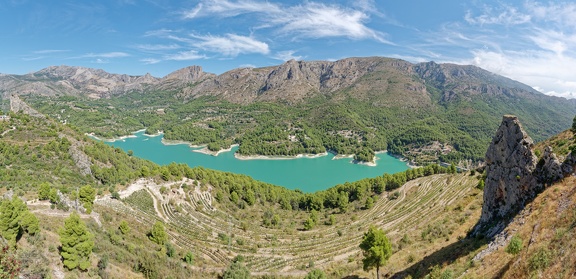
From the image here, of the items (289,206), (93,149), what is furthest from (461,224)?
(93,149)

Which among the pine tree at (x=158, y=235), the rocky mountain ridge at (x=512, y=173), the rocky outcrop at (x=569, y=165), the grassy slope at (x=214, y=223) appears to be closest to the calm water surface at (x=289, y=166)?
the grassy slope at (x=214, y=223)

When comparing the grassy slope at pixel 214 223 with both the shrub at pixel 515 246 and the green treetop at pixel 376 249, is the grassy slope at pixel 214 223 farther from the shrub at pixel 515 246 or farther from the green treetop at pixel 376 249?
the shrub at pixel 515 246

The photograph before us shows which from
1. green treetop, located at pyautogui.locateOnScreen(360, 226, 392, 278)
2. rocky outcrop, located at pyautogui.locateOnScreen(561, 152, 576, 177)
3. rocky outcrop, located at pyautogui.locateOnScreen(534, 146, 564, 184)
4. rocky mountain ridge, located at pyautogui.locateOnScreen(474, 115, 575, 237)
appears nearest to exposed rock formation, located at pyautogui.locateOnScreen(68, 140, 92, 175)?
green treetop, located at pyautogui.locateOnScreen(360, 226, 392, 278)

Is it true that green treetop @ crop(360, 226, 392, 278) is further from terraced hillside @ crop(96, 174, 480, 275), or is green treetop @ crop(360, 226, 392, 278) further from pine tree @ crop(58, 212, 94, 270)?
pine tree @ crop(58, 212, 94, 270)

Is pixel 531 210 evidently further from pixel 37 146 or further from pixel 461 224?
pixel 37 146

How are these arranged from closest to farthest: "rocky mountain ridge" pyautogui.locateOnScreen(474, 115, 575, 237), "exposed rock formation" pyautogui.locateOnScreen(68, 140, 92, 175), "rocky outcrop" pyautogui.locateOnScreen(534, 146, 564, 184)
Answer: "rocky outcrop" pyautogui.locateOnScreen(534, 146, 564, 184), "rocky mountain ridge" pyautogui.locateOnScreen(474, 115, 575, 237), "exposed rock formation" pyautogui.locateOnScreen(68, 140, 92, 175)

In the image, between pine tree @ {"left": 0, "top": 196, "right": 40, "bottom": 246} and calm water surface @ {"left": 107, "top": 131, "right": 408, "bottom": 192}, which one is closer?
pine tree @ {"left": 0, "top": 196, "right": 40, "bottom": 246}
